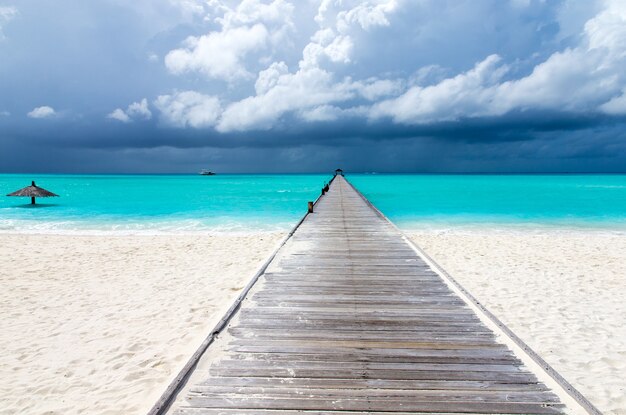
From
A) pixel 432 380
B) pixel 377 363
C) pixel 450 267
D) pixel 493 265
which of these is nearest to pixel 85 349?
pixel 377 363

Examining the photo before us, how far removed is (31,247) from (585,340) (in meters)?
16.0

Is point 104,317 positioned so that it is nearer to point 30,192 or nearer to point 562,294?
point 562,294

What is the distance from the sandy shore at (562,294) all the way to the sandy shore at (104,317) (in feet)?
15.1

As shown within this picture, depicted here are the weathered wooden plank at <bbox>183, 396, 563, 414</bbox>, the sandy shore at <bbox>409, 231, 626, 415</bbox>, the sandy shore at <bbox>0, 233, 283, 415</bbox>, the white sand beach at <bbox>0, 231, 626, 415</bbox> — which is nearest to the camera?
the weathered wooden plank at <bbox>183, 396, 563, 414</bbox>

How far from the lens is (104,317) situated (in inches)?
257

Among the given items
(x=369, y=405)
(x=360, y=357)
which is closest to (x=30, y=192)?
(x=360, y=357)

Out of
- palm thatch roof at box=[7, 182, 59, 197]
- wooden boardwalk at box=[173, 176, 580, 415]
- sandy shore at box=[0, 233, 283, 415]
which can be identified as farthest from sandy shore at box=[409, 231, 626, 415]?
palm thatch roof at box=[7, 182, 59, 197]

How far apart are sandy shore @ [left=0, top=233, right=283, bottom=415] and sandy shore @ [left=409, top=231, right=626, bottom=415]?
4597mm

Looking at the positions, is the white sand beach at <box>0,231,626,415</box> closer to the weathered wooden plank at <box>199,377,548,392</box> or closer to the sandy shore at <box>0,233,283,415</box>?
the sandy shore at <box>0,233,283,415</box>

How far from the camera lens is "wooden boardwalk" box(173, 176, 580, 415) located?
10.2ft

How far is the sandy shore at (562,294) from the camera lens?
182 inches

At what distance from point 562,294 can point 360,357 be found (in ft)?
20.3

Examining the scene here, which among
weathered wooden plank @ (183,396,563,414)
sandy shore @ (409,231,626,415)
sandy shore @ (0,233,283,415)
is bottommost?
sandy shore @ (0,233,283,415)

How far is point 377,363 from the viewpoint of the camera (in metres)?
3.69
